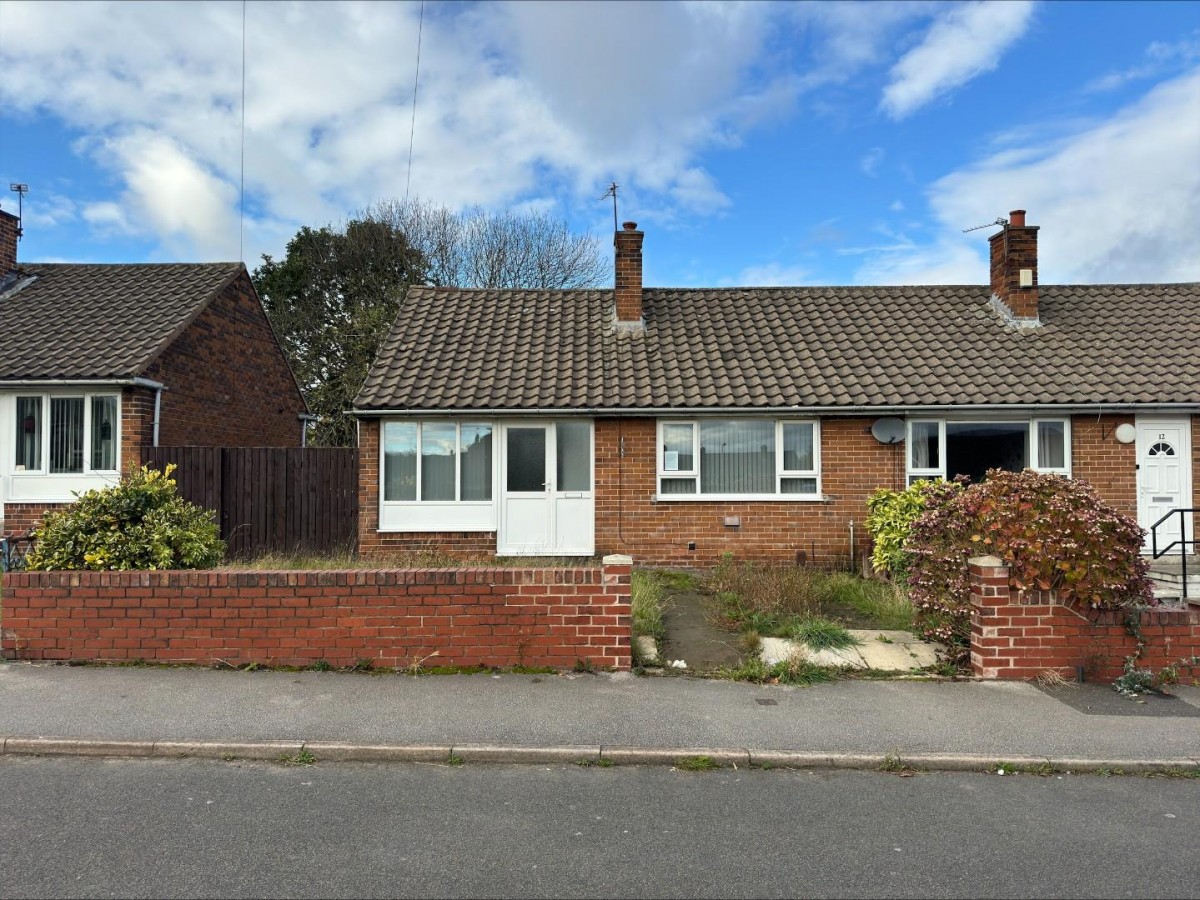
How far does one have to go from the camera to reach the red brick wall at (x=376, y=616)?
6.14 metres

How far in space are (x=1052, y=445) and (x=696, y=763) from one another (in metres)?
9.80

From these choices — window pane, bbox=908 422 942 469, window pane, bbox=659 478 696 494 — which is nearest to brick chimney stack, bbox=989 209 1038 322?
window pane, bbox=908 422 942 469

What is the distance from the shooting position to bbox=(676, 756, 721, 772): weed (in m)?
4.56

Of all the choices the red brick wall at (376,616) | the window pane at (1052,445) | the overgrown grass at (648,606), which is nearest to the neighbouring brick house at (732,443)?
the window pane at (1052,445)

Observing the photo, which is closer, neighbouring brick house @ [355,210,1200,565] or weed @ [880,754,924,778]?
weed @ [880,754,924,778]

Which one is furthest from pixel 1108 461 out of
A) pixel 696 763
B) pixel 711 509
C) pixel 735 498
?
pixel 696 763

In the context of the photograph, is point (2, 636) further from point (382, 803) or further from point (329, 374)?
point (329, 374)

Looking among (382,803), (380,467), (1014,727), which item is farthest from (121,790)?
(380,467)

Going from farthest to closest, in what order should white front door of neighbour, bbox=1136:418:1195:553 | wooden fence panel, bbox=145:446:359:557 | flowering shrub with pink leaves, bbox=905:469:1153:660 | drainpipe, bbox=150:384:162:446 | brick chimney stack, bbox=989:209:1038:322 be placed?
brick chimney stack, bbox=989:209:1038:322
drainpipe, bbox=150:384:162:446
wooden fence panel, bbox=145:446:359:557
white front door of neighbour, bbox=1136:418:1195:553
flowering shrub with pink leaves, bbox=905:469:1153:660

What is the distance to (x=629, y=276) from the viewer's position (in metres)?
13.7

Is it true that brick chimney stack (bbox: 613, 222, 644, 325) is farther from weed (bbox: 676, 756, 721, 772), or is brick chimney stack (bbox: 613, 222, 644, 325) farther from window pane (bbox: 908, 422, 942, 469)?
weed (bbox: 676, 756, 721, 772)

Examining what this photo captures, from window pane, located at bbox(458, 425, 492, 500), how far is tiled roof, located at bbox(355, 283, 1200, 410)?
1.85 ft

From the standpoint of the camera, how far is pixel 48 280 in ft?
52.7

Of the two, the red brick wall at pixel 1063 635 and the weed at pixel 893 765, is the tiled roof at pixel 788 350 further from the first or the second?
the weed at pixel 893 765
